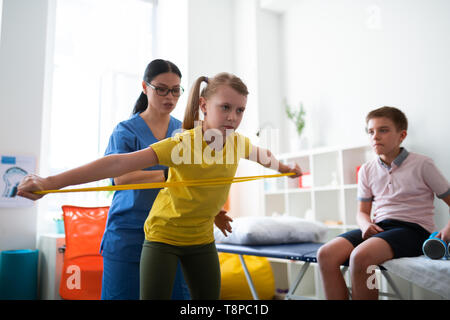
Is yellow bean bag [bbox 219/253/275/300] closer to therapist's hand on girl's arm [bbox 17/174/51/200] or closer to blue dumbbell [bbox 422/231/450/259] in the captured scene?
blue dumbbell [bbox 422/231/450/259]

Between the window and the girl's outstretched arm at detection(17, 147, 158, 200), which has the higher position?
the window

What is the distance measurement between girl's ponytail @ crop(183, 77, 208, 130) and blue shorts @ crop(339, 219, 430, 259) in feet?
3.59

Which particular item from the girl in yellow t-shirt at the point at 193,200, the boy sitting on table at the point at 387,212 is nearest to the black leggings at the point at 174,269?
the girl in yellow t-shirt at the point at 193,200

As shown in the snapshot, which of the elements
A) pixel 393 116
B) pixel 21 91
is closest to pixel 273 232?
pixel 393 116

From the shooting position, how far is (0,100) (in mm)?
3236

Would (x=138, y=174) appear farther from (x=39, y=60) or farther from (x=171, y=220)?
(x=39, y=60)

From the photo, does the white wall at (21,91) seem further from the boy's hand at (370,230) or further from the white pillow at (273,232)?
the boy's hand at (370,230)

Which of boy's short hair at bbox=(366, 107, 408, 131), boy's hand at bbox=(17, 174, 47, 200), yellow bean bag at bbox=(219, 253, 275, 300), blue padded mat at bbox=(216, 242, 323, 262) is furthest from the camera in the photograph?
yellow bean bag at bbox=(219, 253, 275, 300)

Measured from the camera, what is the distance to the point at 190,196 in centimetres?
122

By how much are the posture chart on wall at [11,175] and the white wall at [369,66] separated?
9.13ft

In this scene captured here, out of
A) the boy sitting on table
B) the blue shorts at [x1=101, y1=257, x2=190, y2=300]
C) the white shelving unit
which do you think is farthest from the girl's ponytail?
the white shelving unit

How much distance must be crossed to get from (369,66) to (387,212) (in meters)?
1.91

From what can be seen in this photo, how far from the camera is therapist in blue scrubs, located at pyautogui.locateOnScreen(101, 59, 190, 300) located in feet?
4.66

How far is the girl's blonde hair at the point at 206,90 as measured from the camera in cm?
126
